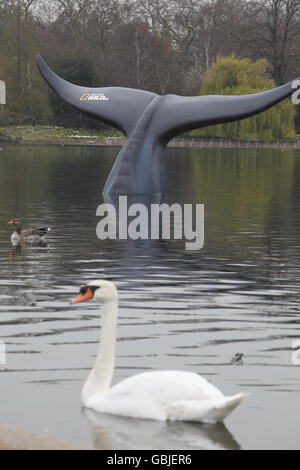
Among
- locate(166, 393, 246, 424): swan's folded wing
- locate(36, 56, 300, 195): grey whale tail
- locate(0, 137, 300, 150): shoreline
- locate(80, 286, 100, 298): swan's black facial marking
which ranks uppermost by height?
locate(0, 137, 300, 150): shoreline

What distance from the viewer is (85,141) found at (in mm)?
78312

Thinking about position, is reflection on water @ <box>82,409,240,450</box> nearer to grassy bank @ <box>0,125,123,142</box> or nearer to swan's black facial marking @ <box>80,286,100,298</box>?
swan's black facial marking @ <box>80,286,100,298</box>

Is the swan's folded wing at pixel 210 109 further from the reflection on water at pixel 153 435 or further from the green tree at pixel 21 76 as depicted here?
the green tree at pixel 21 76

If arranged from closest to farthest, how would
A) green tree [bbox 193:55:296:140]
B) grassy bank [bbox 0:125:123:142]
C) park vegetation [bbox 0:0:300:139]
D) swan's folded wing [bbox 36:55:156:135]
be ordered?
1. swan's folded wing [bbox 36:55:156:135]
2. green tree [bbox 193:55:296:140]
3. park vegetation [bbox 0:0:300:139]
4. grassy bank [bbox 0:125:123:142]

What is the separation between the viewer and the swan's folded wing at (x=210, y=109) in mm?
27266

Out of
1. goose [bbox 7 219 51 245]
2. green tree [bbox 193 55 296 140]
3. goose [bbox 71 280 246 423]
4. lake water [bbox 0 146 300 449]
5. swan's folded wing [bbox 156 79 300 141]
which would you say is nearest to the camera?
goose [bbox 71 280 246 423]

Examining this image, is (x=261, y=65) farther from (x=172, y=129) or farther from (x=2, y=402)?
(x=2, y=402)

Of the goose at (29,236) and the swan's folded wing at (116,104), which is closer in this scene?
the goose at (29,236)

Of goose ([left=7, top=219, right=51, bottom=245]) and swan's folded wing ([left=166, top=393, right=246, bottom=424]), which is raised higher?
goose ([left=7, top=219, right=51, bottom=245])

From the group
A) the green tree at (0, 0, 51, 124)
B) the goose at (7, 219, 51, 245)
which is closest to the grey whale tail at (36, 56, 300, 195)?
the goose at (7, 219, 51, 245)

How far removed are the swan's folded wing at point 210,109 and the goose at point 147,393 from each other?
19.7 meters

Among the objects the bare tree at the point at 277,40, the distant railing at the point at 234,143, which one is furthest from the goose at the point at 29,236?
the bare tree at the point at 277,40

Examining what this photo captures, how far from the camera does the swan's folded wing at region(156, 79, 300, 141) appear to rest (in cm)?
2727

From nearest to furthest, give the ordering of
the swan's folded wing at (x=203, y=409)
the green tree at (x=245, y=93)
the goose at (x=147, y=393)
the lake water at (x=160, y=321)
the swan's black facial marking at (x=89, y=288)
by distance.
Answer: the swan's folded wing at (x=203, y=409), the goose at (x=147, y=393), the lake water at (x=160, y=321), the swan's black facial marking at (x=89, y=288), the green tree at (x=245, y=93)
